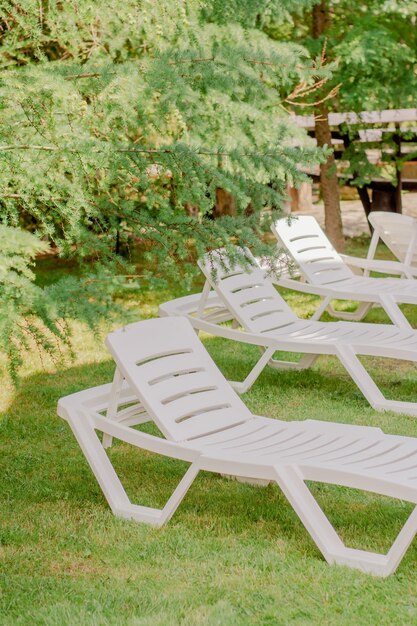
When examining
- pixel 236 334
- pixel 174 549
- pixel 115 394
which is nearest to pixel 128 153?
pixel 115 394

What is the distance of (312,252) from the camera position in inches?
344

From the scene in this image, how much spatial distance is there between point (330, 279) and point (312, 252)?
1.14 feet

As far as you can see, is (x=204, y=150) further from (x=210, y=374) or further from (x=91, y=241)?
(x=210, y=374)

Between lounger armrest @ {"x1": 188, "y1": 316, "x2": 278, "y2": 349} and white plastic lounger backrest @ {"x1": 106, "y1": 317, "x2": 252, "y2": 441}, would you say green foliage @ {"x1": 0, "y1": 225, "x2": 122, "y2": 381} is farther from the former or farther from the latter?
lounger armrest @ {"x1": 188, "y1": 316, "x2": 278, "y2": 349}

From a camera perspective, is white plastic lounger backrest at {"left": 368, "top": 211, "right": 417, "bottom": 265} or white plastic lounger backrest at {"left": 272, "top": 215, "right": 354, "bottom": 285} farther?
white plastic lounger backrest at {"left": 368, "top": 211, "right": 417, "bottom": 265}

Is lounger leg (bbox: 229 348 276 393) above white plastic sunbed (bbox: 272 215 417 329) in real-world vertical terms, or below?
above

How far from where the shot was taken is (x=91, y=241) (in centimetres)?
439

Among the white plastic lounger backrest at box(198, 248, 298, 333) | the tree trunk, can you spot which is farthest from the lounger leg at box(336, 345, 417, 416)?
the tree trunk

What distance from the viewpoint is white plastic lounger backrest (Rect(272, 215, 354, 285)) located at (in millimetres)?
8492

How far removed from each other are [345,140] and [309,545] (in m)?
8.88

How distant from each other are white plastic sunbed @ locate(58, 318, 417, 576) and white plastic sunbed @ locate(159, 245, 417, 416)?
1030 millimetres

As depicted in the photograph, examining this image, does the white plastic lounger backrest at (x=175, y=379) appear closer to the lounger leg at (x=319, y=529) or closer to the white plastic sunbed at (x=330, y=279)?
the lounger leg at (x=319, y=529)

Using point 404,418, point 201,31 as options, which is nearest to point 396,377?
point 404,418

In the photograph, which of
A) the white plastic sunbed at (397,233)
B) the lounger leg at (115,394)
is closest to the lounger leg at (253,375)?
the lounger leg at (115,394)
